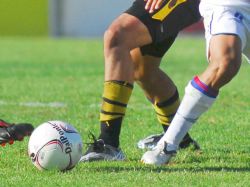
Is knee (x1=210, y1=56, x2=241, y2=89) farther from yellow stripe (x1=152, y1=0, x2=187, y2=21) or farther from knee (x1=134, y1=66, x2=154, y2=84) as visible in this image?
knee (x1=134, y1=66, x2=154, y2=84)

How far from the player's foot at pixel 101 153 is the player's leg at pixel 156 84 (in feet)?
2.24

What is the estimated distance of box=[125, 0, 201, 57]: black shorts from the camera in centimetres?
720

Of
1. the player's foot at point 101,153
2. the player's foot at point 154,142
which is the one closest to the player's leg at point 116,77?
the player's foot at point 101,153

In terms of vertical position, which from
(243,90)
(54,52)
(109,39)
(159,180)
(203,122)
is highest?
(109,39)

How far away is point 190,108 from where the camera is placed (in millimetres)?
6508

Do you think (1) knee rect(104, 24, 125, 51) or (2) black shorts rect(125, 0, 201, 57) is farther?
(2) black shorts rect(125, 0, 201, 57)

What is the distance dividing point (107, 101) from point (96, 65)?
11619 mm

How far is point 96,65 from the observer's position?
61.5 ft

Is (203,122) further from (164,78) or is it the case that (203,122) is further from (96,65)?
(96,65)

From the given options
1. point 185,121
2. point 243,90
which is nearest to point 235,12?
point 185,121

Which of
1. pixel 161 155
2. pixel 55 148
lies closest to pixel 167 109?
pixel 161 155

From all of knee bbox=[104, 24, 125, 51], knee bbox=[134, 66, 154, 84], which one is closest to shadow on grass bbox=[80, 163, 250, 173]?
knee bbox=[104, 24, 125, 51]

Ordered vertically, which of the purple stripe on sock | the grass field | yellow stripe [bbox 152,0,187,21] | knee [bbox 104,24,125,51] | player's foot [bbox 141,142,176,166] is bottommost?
the grass field

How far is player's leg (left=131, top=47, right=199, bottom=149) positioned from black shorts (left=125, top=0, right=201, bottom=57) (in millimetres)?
37
